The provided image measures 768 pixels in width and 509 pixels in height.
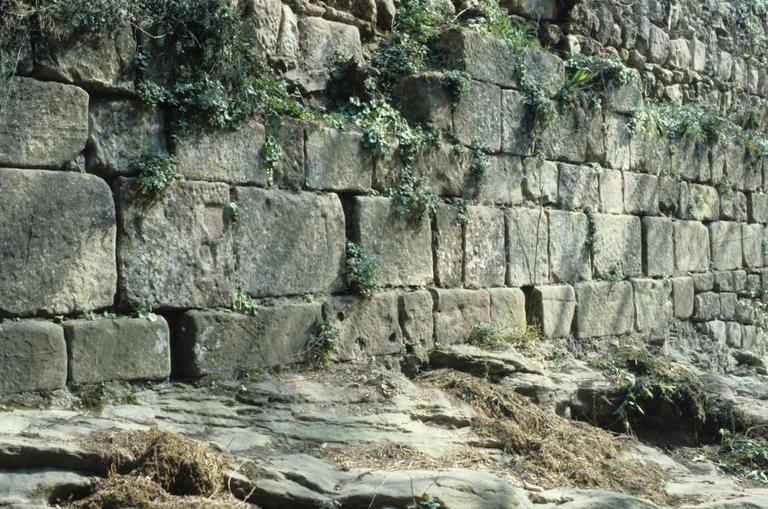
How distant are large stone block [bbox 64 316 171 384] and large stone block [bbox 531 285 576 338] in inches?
138

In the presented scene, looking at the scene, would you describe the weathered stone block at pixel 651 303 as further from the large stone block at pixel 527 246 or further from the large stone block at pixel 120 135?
the large stone block at pixel 120 135

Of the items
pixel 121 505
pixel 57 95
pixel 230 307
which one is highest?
pixel 57 95

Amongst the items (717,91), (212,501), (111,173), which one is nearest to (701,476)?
(212,501)

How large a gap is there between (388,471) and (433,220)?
2.62m

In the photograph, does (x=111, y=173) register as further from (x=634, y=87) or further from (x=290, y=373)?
(x=634, y=87)

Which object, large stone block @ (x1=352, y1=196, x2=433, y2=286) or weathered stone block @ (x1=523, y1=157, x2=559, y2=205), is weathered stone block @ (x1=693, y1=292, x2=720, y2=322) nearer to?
weathered stone block @ (x1=523, y1=157, x2=559, y2=205)

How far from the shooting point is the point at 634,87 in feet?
30.7

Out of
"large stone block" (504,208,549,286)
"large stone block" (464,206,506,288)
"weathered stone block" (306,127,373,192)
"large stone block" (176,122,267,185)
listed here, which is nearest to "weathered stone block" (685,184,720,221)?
"large stone block" (504,208,549,286)

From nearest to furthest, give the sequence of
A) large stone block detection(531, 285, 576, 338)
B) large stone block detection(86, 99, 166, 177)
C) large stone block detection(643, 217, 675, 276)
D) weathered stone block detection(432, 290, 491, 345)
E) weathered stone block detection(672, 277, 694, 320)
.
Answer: large stone block detection(86, 99, 166, 177), weathered stone block detection(432, 290, 491, 345), large stone block detection(531, 285, 576, 338), large stone block detection(643, 217, 675, 276), weathered stone block detection(672, 277, 694, 320)

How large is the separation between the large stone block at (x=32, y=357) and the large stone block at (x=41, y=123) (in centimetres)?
81

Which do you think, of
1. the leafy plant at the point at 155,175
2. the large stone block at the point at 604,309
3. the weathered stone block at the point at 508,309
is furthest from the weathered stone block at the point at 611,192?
the leafy plant at the point at 155,175

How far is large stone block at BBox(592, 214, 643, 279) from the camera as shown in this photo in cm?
887

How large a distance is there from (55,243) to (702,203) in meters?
7.53

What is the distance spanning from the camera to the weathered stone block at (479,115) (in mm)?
7480
